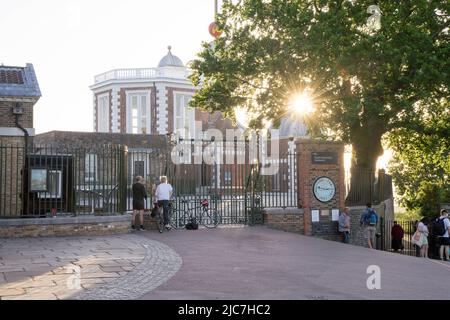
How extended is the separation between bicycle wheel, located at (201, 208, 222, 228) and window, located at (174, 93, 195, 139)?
92.0 feet

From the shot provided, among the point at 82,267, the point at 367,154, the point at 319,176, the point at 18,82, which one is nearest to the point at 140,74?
the point at 367,154

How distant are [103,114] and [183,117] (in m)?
7.40

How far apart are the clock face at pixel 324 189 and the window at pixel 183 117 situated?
28.8 meters

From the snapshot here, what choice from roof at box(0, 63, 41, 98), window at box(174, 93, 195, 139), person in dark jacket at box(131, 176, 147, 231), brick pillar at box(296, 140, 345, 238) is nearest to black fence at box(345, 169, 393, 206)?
brick pillar at box(296, 140, 345, 238)

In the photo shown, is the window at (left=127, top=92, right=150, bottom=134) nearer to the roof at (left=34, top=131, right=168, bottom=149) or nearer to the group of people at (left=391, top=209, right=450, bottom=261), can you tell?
the roof at (left=34, top=131, right=168, bottom=149)

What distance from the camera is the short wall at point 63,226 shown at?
14922mm

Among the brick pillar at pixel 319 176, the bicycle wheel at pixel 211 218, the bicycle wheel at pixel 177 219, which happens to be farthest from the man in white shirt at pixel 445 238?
the bicycle wheel at pixel 177 219

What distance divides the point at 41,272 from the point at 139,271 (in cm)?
171

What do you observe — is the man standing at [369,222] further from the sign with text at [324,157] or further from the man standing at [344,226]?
the sign with text at [324,157]

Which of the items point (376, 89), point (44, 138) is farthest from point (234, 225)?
point (44, 138)

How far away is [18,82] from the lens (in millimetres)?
19344

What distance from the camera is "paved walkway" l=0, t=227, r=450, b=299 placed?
8.02 metres
